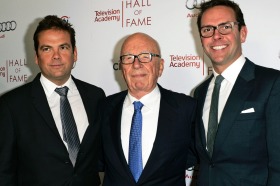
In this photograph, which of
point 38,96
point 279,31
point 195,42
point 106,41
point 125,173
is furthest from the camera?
point 106,41

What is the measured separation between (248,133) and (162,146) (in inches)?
19.9

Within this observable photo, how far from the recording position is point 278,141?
156 centimetres

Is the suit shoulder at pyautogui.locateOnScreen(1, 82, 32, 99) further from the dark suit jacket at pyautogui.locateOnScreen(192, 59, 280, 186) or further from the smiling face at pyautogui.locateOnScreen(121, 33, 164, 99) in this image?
the dark suit jacket at pyautogui.locateOnScreen(192, 59, 280, 186)

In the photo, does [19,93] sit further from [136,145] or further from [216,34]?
[216,34]

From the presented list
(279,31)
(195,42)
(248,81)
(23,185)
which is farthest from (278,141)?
(23,185)

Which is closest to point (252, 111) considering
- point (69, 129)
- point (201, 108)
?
point (201, 108)

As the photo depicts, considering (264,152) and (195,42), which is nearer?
(264,152)

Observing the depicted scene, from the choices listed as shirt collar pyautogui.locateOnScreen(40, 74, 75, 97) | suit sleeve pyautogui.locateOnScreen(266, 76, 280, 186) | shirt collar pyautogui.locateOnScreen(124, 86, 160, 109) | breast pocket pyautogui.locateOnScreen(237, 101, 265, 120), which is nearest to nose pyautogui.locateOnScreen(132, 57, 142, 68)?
shirt collar pyautogui.locateOnScreen(124, 86, 160, 109)

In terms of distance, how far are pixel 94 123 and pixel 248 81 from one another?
3.30 feet

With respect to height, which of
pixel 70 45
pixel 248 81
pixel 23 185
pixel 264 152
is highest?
pixel 70 45

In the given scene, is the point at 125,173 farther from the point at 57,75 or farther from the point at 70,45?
the point at 70,45

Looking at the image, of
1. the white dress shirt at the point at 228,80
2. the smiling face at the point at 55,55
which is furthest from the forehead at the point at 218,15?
the smiling face at the point at 55,55

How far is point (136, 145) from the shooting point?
1.92 meters

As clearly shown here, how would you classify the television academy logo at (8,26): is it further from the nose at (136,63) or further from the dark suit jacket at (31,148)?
the nose at (136,63)
